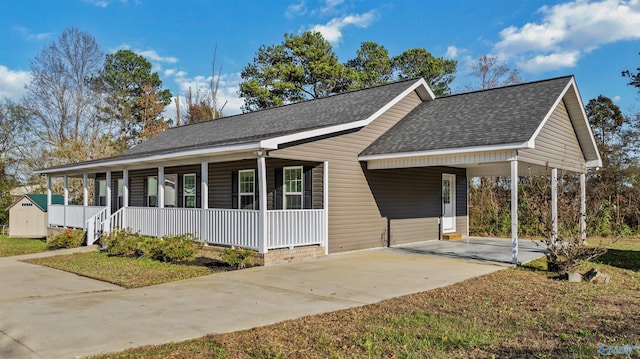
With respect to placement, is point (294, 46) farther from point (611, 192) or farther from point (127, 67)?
point (611, 192)

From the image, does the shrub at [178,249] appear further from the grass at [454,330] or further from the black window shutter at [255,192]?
the grass at [454,330]

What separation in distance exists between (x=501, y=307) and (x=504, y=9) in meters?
17.9

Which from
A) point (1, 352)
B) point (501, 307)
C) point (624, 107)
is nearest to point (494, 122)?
point (501, 307)

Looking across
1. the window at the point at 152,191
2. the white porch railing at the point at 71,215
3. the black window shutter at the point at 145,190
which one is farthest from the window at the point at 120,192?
the white porch railing at the point at 71,215

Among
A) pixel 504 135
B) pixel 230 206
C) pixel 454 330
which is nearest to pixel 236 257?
pixel 230 206

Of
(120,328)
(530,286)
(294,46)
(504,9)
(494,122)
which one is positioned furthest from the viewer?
(294,46)

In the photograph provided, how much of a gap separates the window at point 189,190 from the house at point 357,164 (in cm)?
4

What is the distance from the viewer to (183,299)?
23.0 feet

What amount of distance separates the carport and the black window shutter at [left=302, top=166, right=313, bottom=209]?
160 cm

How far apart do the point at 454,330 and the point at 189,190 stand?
12.9m

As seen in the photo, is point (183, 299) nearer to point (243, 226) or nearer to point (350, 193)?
point (243, 226)

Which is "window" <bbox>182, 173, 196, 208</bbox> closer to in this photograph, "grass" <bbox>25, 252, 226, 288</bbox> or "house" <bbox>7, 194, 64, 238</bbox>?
"grass" <bbox>25, 252, 226, 288</bbox>

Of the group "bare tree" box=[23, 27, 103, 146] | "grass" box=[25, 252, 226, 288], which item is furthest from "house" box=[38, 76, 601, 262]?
"bare tree" box=[23, 27, 103, 146]

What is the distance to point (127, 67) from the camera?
37.0 metres
